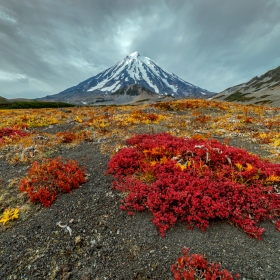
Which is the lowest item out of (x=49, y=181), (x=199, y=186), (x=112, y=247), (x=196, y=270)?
(x=112, y=247)

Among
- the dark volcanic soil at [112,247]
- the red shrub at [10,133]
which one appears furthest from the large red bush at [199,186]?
the red shrub at [10,133]

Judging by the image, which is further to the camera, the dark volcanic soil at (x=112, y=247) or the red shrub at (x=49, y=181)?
the red shrub at (x=49, y=181)

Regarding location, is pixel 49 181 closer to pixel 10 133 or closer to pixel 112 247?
pixel 112 247

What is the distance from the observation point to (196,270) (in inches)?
161

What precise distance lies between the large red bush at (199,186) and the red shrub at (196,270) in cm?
99

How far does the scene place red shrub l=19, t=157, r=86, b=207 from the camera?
6.71m

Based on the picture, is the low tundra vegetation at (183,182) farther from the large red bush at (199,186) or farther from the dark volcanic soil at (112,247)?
the dark volcanic soil at (112,247)

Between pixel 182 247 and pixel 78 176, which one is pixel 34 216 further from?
pixel 182 247

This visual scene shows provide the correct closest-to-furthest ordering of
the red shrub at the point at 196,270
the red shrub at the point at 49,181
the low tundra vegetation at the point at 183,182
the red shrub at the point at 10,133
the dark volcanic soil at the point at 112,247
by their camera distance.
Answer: the red shrub at the point at 196,270
the dark volcanic soil at the point at 112,247
the low tundra vegetation at the point at 183,182
the red shrub at the point at 49,181
the red shrub at the point at 10,133

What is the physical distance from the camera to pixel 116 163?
333 inches

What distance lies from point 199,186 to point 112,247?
10.9 ft

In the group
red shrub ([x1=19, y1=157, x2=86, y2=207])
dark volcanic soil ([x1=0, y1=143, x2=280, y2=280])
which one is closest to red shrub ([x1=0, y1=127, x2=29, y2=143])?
red shrub ([x1=19, y1=157, x2=86, y2=207])

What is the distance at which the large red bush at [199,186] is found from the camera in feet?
18.1

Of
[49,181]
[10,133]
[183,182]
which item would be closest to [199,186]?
[183,182]
